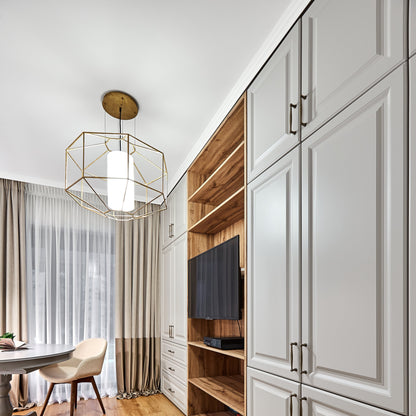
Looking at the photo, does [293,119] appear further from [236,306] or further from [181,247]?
[181,247]

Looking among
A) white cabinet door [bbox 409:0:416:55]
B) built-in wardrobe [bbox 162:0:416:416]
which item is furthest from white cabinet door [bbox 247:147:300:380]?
white cabinet door [bbox 409:0:416:55]

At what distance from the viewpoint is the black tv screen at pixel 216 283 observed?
2555 mm

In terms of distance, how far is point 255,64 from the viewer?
215 centimetres

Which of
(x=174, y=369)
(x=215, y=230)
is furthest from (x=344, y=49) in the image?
(x=174, y=369)

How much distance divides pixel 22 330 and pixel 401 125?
422 cm

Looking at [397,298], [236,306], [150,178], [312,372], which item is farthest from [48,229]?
[397,298]

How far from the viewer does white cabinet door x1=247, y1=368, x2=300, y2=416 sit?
5.26 feet

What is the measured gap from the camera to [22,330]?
13.0ft

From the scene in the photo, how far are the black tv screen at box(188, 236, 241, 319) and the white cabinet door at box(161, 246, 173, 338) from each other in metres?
0.80

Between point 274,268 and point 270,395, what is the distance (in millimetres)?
637

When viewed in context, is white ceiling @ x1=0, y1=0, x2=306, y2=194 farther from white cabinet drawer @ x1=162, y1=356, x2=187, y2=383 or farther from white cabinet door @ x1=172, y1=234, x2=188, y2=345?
white cabinet drawer @ x1=162, y1=356, x2=187, y2=383

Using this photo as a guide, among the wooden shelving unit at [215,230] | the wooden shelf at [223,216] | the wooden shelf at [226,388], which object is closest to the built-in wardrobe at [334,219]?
the wooden shelf at [226,388]

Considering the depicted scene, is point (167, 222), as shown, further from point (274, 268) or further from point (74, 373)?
point (274, 268)

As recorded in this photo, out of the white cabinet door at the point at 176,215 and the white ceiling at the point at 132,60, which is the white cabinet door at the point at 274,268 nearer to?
the white ceiling at the point at 132,60
